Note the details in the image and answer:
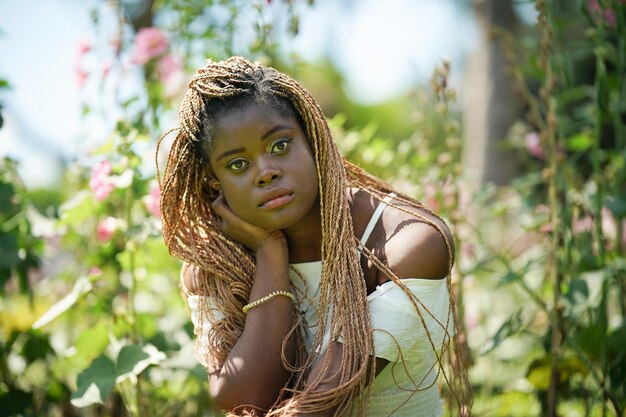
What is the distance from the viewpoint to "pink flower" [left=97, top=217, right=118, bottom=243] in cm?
236

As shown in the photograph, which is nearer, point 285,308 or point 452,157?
point 285,308

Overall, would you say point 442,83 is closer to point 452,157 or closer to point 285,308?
point 452,157

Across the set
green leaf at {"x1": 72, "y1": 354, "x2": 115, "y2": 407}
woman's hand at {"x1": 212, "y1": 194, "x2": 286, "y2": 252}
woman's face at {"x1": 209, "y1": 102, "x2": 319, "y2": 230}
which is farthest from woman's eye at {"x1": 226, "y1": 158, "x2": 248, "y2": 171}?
green leaf at {"x1": 72, "y1": 354, "x2": 115, "y2": 407}

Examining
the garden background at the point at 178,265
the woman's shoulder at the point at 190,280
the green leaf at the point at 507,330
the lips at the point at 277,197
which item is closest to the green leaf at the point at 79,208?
the garden background at the point at 178,265

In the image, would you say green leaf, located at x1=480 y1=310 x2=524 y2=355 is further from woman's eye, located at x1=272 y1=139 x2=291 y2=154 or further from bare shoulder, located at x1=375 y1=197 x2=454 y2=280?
woman's eye, located at x1=272 y1=139 x2=291 y2=154

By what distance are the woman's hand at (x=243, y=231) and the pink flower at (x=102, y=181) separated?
0.54m

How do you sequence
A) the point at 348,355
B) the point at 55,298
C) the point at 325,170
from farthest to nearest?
the point at 55,298 < the point at 325,170 < the point at 348,355

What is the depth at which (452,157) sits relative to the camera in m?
2.43

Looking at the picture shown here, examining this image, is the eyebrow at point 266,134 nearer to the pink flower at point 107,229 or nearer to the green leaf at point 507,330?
the pink flower at point 107,229

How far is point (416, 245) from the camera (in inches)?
64.0

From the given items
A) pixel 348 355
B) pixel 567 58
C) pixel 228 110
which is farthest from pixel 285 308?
pixel 567 58

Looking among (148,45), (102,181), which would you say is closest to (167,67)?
(148,45)

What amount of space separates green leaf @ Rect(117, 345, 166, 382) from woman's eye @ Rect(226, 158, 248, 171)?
0.66m

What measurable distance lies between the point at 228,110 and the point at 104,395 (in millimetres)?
868
